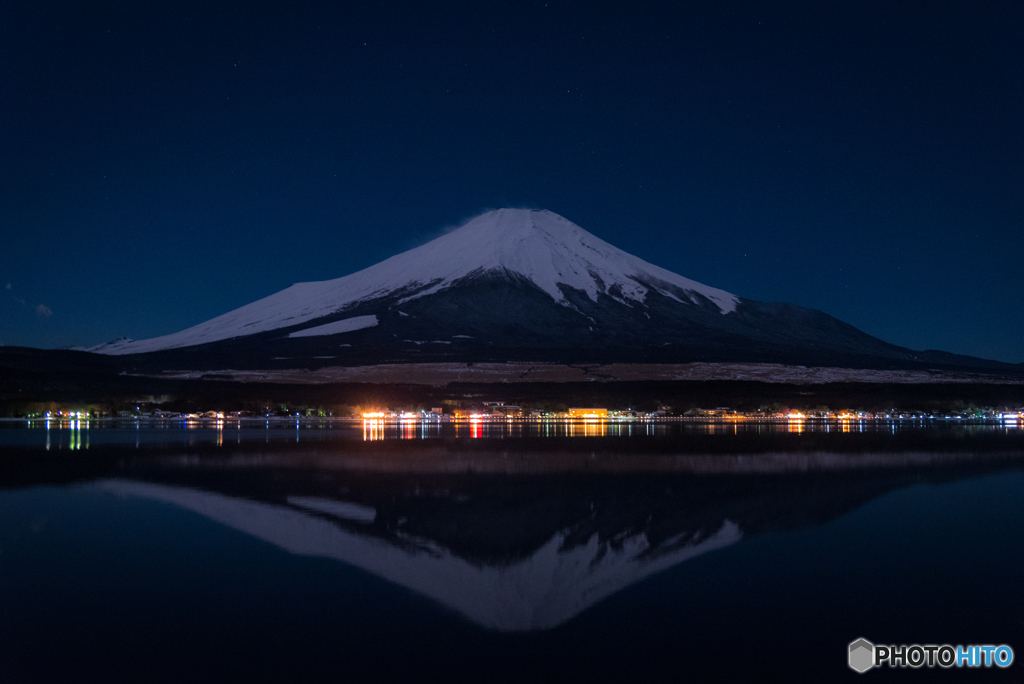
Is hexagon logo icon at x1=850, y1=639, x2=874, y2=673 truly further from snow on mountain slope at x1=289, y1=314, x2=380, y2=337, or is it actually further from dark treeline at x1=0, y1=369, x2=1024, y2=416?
snow on mountain slope at x1=289, y1=314, x2=380, y2=337

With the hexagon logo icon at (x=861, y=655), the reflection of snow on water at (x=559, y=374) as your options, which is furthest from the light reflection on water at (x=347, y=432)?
the reflection of snow on water at (x=559, y=374)

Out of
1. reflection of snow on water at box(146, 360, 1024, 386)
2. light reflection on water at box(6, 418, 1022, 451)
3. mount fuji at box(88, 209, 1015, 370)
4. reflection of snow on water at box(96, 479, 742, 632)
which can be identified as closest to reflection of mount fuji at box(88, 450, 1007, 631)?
reflection of snow on water at box(96, 479, 742, 632)

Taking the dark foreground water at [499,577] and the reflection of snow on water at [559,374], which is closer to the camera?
the dark foreground water at [499,577]

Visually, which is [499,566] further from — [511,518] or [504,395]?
[504,395]

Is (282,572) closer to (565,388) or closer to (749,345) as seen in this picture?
(565,388)

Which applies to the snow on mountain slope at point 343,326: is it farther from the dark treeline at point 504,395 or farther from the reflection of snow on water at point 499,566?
the reflection of snow on water at point 499,566

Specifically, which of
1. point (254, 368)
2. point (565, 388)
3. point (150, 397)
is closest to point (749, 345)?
point (565, 388)
